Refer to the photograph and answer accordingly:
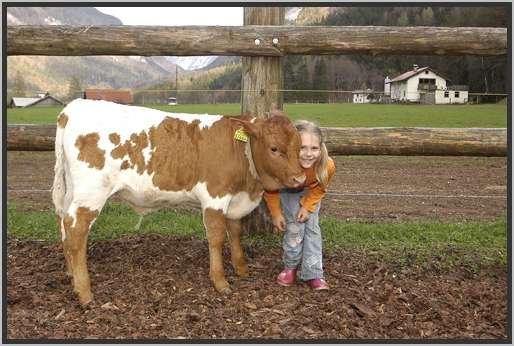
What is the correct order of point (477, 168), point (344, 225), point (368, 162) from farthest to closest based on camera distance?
point (368, 162), point (477, 168), point (344, 225)


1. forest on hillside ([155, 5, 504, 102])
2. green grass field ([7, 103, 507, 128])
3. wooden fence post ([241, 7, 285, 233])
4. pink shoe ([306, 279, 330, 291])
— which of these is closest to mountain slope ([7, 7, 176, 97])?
green grass field ([7, 103, 507, 128])

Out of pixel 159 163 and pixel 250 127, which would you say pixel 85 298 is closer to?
pixel 159 163

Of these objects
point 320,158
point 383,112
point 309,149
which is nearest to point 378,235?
point 383,112

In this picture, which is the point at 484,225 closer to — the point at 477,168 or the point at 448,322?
the point at 448,322

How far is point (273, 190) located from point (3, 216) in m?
2.31

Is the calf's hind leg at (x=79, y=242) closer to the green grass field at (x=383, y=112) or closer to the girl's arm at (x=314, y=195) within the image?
the green grass field at (x=383, y=112)

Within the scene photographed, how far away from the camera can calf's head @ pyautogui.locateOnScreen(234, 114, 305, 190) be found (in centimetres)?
409

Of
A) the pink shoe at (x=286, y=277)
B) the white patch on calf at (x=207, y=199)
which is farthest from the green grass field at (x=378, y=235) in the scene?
the white patch on calf at (x=207, y=199)

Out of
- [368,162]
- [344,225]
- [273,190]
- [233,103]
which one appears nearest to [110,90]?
[233,103]

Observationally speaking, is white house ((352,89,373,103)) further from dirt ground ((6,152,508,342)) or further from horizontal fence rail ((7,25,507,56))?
dirt ground ((6,152,508,342))

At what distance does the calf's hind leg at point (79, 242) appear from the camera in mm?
4082

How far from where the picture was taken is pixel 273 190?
14.3 ft

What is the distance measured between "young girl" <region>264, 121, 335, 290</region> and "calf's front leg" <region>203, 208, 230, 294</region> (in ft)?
1.54

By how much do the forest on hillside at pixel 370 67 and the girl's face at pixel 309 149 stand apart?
51.5 inches
